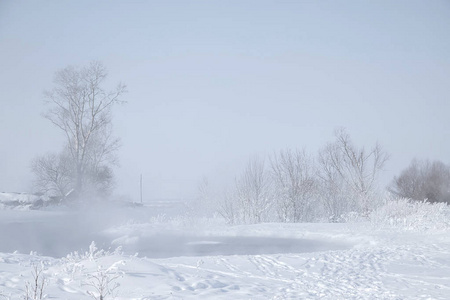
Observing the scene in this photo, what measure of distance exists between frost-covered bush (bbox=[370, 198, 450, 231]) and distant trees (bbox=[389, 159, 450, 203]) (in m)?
12.5

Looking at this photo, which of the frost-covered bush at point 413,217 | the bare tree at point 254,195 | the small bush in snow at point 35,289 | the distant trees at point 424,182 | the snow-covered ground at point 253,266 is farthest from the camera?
the distant trees at point 424,182

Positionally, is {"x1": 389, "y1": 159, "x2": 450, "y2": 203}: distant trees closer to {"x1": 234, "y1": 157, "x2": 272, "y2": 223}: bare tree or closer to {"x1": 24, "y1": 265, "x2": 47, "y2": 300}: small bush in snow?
{"x1": 234, "y1": 157, "x2": 272, "y2": 223}: bare tree

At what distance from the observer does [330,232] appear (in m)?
Answer: 14.6

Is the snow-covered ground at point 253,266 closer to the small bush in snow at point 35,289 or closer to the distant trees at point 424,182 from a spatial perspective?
the small bush in snow at point 35,289

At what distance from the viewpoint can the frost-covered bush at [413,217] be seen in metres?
13.6

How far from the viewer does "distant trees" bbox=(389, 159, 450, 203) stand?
1152 inches

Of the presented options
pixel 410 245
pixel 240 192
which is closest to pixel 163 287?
pixel 410 245

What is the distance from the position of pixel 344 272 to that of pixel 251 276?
1711 millimetres

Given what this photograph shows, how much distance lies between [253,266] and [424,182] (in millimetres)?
27032

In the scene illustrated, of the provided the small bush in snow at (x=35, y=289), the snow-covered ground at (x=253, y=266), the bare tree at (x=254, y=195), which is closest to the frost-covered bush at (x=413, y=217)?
the snow-covered ground at (x=253, y=266)

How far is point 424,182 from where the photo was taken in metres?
30.7

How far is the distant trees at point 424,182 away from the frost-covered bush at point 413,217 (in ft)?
41.2

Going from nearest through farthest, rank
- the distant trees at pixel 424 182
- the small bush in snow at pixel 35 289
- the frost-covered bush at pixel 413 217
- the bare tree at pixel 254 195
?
the small bush in snow at pixel 35 289
the frost-covered bush at pixel 413 217
the bare tree at pixel 254 195
the distant trees at pixel 424 182

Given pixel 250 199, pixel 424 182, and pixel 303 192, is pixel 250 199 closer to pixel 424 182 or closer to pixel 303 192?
pixel 303 192
